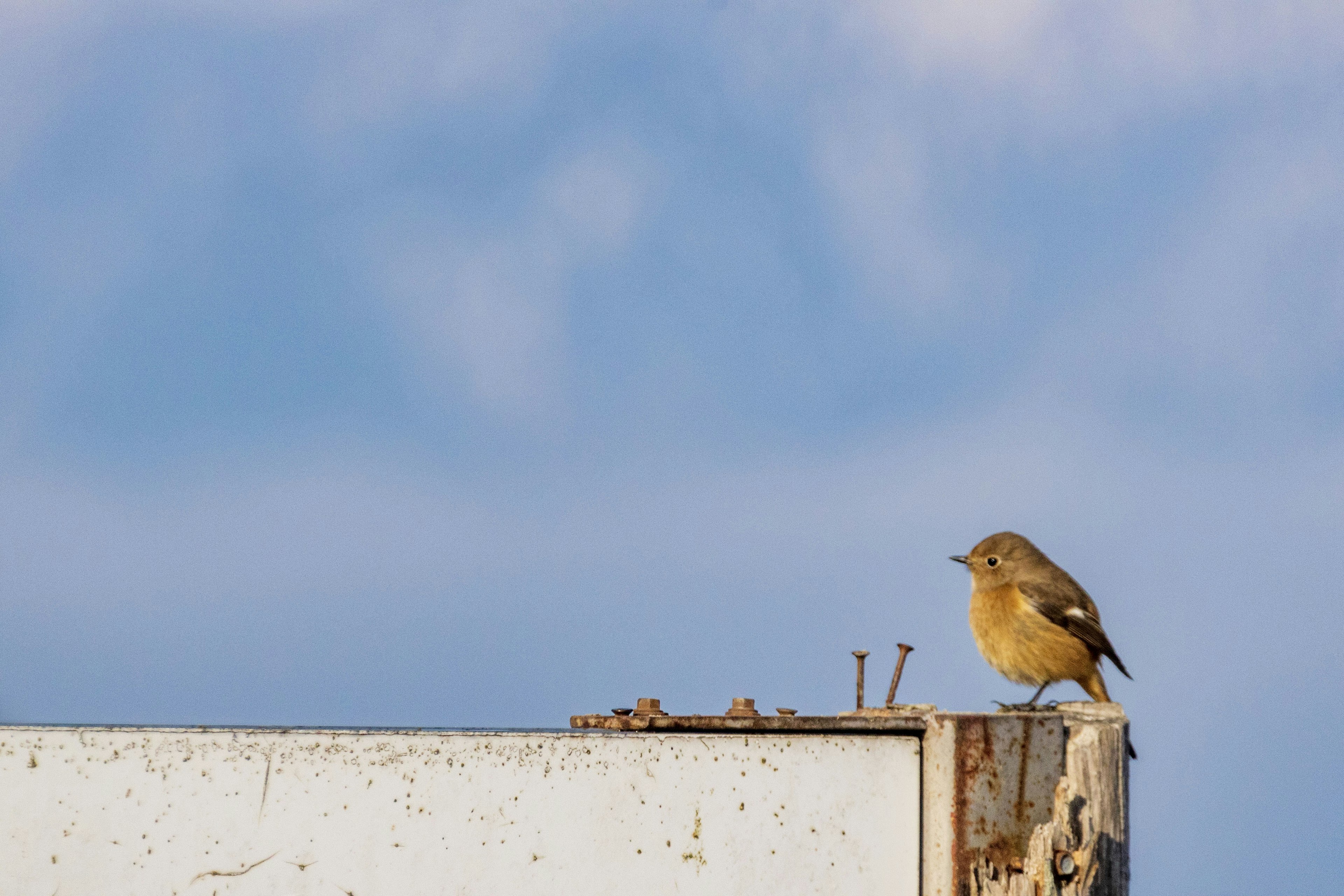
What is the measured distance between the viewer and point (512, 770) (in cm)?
508

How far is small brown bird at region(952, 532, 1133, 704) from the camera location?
715 cm

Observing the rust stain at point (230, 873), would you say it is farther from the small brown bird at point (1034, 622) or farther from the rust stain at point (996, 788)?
the small brown bird at point (1034, 622)

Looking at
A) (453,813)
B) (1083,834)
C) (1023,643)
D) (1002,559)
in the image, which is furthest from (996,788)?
(1002,559)

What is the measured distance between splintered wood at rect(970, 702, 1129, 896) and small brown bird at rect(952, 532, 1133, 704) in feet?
6.35

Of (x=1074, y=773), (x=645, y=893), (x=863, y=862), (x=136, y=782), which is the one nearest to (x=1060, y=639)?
(x=1074, y=773)

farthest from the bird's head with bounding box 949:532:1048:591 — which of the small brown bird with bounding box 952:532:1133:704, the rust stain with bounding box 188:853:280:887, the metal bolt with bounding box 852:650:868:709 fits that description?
the rust stain with bounding box 188:853:280:887

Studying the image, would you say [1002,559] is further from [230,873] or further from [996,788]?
[230,873]

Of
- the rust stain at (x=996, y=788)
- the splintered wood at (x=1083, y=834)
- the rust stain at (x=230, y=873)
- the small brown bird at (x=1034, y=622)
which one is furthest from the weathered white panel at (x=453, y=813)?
the small brown bird at (x=1034, y=622)

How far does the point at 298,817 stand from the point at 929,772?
2670mm

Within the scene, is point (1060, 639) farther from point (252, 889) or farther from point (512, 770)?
point (252, 889)

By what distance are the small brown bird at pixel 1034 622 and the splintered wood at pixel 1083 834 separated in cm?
194

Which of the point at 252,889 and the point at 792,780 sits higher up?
the point at 792,780

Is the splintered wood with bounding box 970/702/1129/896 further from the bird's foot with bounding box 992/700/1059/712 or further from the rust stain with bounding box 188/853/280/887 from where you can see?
the rust stain with bounding box 188/853/280/887

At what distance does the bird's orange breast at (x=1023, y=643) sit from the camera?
7.14m
